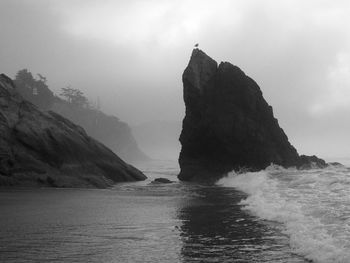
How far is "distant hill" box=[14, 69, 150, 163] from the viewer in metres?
104

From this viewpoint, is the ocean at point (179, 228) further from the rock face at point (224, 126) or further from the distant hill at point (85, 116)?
the distant hill at point (85, 116)

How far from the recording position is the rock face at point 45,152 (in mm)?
33719

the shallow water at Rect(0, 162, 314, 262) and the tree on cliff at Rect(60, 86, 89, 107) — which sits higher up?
the tree on cliff at Rect(60, 86, 89, 107)

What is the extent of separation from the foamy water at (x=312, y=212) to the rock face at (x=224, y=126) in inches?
570

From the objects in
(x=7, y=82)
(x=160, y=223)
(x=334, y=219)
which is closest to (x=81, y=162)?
(x=7, y=82)

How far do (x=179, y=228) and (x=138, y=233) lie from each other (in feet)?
5.45

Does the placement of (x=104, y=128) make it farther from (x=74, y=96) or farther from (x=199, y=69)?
(x=199, y=69)

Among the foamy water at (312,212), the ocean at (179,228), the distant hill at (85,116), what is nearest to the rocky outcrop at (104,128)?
the distant hill at (85,116)

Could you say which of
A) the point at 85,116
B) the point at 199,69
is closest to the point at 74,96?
the point at 85,116

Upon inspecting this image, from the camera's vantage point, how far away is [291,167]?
45.8 meters

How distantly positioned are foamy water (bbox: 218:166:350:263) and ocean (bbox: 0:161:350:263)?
3cm

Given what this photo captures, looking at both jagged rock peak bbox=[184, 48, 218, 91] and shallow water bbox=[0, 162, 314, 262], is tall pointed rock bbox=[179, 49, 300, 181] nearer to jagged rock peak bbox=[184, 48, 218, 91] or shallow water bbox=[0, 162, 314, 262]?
jagged rock peak bbox=[184, 48, 218, 91]

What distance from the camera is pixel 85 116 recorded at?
13725 centimetres

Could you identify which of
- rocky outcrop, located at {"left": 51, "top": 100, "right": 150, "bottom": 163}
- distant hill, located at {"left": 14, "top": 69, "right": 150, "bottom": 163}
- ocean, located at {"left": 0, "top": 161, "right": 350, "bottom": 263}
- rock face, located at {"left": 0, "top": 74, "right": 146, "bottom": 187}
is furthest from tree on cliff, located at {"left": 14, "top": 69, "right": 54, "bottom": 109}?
ocean, located at {"left": 0, "top": 161, "right": 350, "bottom": 263}
